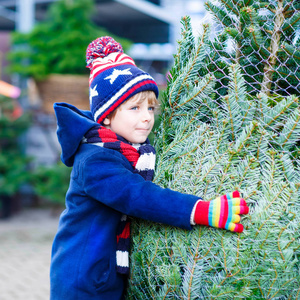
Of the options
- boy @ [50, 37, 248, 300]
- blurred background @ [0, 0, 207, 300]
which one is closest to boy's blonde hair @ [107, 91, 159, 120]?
boy @ [50, 37, 248, 300]

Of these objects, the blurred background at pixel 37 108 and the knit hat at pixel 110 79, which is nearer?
the knit hat at pixel 110 79

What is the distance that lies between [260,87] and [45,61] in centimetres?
478

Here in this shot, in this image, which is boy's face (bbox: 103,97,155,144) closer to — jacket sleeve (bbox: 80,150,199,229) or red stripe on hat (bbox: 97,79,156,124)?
red stripe on hat (bbox: 97,79,156,124)

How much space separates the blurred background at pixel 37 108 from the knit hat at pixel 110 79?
3112mm

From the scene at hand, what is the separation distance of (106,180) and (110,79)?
1.54 feet

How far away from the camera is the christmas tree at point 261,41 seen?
58.9 inches

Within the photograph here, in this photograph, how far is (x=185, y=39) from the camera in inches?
65.6

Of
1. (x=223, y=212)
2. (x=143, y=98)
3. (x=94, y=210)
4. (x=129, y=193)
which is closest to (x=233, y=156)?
(x=223, y=212)

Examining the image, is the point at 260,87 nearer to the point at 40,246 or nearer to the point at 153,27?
the point at 40,246

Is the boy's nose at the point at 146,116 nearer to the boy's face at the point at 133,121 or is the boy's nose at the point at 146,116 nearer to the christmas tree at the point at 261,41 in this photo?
the boy's face at the point at 133,121

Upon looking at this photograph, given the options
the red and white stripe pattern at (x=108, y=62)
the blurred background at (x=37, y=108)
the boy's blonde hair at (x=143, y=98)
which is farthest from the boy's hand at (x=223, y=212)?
the blurred background at (x=37, y=108)

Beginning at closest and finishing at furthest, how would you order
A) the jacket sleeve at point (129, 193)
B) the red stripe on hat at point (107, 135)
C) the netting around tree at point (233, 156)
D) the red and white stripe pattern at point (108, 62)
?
the netting around tree at point (233, 156) → the jacket sleeve at point (129, 193) → the red stripe on hat at point (107, 135) → the red and white stripe pattern at point (108, 62)

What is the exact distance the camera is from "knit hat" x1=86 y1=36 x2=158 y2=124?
1.72 m

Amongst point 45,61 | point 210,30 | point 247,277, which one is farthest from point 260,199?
point 45,61
